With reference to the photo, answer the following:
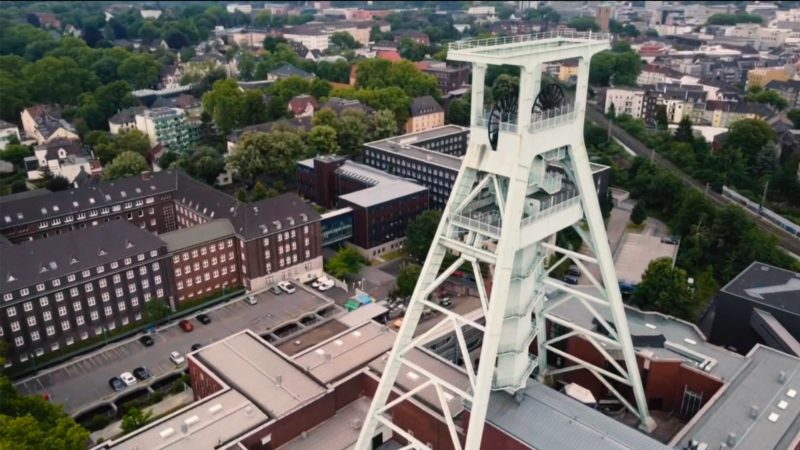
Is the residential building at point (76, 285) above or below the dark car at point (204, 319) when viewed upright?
above

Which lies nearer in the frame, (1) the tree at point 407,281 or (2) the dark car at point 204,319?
(2) the dark car at point 204,319

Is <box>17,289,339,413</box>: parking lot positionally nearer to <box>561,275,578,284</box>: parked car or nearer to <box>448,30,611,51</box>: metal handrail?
<box>561,275,578,284</box>: parked car

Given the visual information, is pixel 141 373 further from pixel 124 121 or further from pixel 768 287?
pixel 124 121

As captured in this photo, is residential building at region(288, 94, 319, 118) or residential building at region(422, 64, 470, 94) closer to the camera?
residential building at region(288, 94, 319, 118)

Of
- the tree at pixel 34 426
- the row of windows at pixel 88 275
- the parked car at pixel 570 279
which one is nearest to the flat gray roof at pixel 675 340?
the parked car at pixel 570 279

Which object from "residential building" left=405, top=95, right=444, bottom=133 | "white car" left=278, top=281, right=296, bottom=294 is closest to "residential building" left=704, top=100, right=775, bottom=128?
"residential building" left=405, top=95, right=444, bottom=133

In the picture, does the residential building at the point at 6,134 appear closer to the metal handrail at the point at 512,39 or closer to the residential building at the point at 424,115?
the residential building at the point at 424,115

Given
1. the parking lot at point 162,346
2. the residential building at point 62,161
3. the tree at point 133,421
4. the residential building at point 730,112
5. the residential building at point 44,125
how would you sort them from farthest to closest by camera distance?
the residential building at point 730,112
the residential building at point 44,125
the residential building at point 62,161
the parking lot at point 162,346
the tree at point 133,421
